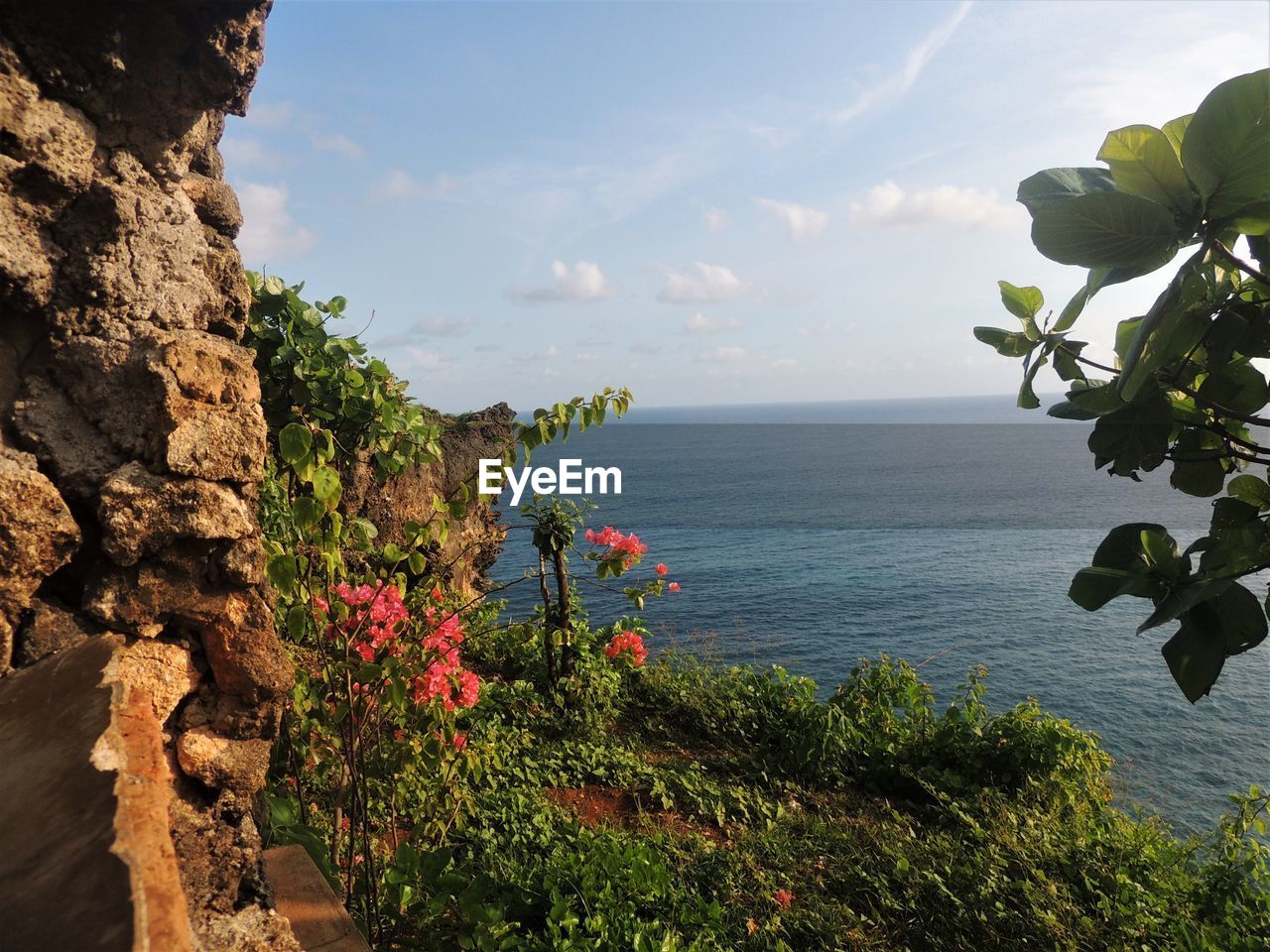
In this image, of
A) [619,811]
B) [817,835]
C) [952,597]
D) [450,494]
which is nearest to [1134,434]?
[817,835]

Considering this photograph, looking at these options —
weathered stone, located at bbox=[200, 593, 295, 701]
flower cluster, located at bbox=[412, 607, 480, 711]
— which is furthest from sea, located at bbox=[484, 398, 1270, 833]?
weathered stone, located at bbox=[200, 593, 295, 701]

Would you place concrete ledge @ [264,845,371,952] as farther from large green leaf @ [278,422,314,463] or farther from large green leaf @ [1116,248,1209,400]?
large green leaf @ [1116,248,1209,400]

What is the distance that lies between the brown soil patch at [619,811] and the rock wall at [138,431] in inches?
151

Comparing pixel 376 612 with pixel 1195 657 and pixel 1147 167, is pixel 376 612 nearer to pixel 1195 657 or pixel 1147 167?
pixel 1195 657

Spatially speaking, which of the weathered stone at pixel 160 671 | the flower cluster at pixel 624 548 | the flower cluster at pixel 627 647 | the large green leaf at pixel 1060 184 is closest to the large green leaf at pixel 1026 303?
the large green leaf at pixel 1060 184

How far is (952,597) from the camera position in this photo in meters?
23.5

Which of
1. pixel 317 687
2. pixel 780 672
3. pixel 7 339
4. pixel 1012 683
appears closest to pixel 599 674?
pixel 780 672

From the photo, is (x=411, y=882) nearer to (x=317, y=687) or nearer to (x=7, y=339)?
(x=317, y=687)

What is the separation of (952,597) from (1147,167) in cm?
2447

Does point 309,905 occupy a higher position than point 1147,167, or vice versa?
point 1147,167

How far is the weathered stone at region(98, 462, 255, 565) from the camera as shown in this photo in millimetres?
1628

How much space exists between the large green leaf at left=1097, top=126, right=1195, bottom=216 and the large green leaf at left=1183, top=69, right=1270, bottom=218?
0.05 m

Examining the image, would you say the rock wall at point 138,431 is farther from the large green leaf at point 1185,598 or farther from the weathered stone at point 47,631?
the large green leaf at point 1185,598

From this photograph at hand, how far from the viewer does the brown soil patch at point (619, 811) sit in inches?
212
